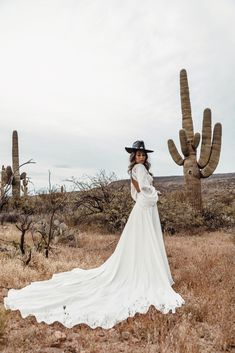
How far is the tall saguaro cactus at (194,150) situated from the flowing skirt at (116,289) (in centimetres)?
983

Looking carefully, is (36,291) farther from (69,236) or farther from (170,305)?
(69,236)

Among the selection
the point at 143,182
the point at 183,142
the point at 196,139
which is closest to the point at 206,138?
the point at 196,139

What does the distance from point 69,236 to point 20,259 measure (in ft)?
13.0

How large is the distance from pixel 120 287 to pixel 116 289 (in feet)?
0.25

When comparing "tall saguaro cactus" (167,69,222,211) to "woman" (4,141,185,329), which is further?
Result: "tall saguaro cactus" (167,69,222,211)

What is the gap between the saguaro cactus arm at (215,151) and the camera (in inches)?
609

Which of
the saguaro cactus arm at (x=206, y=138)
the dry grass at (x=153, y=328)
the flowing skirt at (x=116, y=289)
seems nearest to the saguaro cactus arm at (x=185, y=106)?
the saguaro cactus arm at (x=206, y=138)

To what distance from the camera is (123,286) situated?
5672mm

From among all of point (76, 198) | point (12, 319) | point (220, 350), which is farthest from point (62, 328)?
point (76, 198)

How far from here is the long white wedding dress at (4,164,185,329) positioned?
4.89 m

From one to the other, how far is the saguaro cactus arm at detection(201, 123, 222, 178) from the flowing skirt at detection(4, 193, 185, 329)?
9.80m

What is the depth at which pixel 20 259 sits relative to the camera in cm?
778

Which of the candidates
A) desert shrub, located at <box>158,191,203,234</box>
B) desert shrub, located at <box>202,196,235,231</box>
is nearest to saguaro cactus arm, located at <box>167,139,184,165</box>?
desert shrub, located at <box>158,191,203,234</box>

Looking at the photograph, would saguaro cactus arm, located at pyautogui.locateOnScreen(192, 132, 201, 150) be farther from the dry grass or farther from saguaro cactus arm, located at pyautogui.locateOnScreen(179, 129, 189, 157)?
the dry grass
